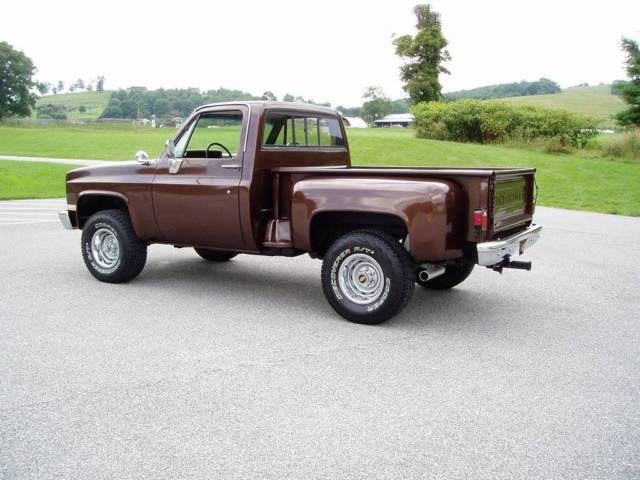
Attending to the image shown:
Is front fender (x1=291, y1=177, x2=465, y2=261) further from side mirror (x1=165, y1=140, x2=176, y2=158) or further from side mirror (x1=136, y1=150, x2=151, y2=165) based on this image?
side mirror (x1=136, y1=150, x2=151, y2=165)

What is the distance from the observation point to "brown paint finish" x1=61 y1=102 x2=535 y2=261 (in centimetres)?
498

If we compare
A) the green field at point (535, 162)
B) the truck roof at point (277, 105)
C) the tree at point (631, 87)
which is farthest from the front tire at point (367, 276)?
the tree at point (631, 87)

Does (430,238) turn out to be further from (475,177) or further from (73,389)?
(73,389)

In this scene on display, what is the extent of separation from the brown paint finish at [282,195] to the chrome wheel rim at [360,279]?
401 millimetres

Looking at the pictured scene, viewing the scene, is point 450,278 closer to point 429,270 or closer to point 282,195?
point 429,270

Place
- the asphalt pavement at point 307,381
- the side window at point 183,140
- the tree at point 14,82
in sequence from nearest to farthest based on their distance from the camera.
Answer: the asphalt pavement at point 307,381 → the side window at point 183,140 → the tree at point 14,82

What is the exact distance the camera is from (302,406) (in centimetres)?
371

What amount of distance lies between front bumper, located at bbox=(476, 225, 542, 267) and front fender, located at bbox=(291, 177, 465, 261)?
0.81ft

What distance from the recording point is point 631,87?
29188 mm

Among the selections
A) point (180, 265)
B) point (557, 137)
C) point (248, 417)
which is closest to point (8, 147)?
point (557, 137)

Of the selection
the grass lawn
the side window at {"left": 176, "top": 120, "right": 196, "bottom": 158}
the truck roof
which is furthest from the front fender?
the grass lawn

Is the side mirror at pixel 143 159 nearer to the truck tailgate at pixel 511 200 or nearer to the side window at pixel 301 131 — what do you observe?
the side window at pixel 301 131

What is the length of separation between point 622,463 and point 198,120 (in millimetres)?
4748

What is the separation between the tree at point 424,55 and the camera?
44469 mm
